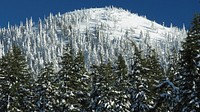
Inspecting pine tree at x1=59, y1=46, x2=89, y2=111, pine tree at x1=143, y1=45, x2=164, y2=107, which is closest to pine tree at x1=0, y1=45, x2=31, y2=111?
pine tree at x1=59, y1=46, x2=89, y2=111

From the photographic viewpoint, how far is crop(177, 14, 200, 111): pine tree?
28625 mm

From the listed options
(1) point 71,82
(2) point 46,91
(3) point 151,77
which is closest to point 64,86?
(1) point 71,82

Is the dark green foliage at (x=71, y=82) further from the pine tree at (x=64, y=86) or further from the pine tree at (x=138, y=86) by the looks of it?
the pine tree at (x=138, y=86)

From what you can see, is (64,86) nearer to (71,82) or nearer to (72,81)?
(71,82)

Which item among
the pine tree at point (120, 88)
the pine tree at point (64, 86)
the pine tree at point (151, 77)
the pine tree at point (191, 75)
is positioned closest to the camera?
the pine tree at point (191, 75)

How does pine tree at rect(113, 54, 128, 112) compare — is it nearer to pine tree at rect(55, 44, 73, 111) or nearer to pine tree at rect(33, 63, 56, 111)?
pine tree at rect(55, 44, 73, 111)

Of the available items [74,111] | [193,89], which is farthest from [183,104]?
[74,111]

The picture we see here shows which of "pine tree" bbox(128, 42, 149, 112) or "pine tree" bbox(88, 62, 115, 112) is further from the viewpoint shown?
"pine tree" bbox(88, 62, 115, 112)

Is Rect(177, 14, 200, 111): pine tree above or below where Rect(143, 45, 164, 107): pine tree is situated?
below

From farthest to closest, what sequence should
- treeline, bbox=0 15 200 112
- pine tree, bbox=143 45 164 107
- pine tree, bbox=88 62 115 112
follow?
pine tree, bbox=88 62 115 112
pine tree, bbox=143 45 164 107
treeline, bbox=0 15 200 112

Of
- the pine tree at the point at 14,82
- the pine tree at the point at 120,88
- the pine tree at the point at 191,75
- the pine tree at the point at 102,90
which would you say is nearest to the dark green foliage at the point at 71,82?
the pine tree at the point at 102,90

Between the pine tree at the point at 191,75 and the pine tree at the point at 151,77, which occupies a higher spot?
the pine tree at the point at 151,77

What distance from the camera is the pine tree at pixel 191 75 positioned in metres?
28.6

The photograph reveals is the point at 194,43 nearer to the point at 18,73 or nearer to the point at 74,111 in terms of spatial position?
the point at 74,111
